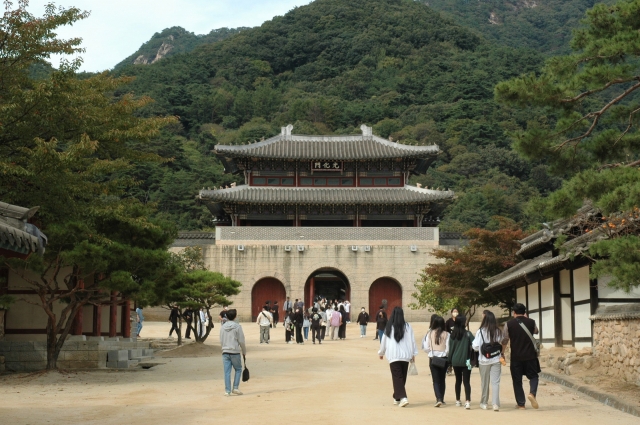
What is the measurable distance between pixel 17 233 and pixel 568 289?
1314cm

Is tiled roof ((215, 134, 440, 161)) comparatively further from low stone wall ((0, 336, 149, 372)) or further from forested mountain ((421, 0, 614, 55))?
forested mountain ((421, 0, 614, 55))

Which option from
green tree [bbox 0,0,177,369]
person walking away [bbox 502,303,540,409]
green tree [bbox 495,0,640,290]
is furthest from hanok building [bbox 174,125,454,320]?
person walking away [bbox 502,303,540,409]

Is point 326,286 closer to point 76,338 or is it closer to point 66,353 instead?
point 76,338

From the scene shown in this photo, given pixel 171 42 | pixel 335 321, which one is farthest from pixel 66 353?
pixel 171 42

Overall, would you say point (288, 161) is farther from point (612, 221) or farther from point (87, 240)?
point (612, 221)

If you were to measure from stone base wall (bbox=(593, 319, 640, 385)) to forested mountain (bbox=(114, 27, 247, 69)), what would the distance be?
13136 cm

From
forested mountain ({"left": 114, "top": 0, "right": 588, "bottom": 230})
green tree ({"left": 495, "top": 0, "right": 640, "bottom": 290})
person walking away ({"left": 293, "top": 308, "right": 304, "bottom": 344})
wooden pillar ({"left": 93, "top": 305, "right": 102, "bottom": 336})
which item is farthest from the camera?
forested mountain ({"left": 114, "top": 0, "right": 588, "bottom": 230})

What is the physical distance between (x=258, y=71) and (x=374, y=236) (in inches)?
2458

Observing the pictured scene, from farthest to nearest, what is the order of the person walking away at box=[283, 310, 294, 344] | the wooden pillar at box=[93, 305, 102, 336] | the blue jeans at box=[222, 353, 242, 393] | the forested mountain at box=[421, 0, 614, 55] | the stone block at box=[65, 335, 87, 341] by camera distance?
1. the forested mountain at box=[421, 0, 614, 55]
2. the person walking away at box=[283, 310, 294, 344]
3. the wooden pillar at box=[93, 305, 102, 336]
4. the stone block at box=[65, 335, 87, 341]
5. the blue jeans at box=[222, 353, 242, 393]

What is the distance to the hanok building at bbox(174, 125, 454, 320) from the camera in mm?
40250

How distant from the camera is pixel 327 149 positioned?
140 feet

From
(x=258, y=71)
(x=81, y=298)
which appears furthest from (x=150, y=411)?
(x=258, y=71)

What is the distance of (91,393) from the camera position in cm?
1310

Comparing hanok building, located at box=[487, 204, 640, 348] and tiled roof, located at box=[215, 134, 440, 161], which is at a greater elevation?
tiled roof, located at box=[215, 134, 440, 161]
